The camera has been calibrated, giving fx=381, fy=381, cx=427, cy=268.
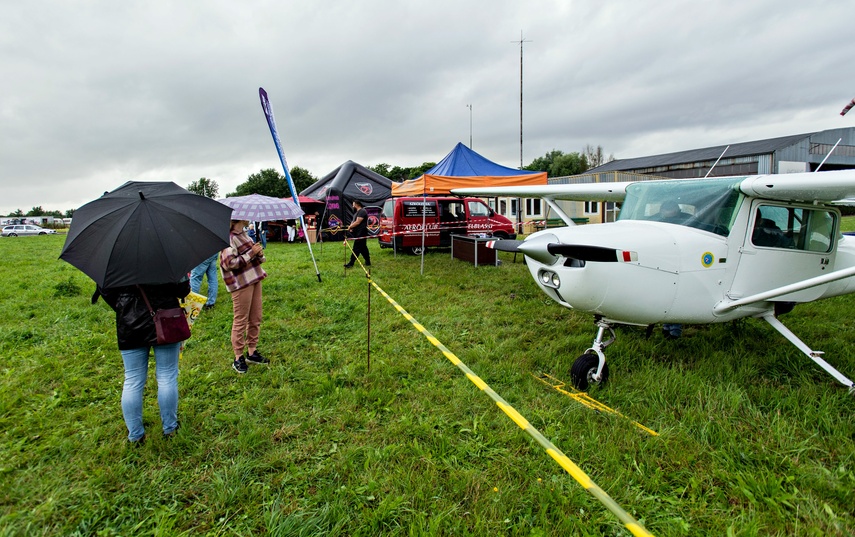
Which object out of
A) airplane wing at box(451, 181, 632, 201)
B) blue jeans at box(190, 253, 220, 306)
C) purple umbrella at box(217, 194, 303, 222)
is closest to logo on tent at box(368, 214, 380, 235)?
airplane wing at box(451, 181, 632, 201)

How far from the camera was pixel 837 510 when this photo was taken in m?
2.16

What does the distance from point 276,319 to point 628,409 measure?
4.91m

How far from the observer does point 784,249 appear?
12.9 ft

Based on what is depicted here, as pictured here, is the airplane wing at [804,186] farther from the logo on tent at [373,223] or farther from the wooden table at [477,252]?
the logo on tent at [373,223]

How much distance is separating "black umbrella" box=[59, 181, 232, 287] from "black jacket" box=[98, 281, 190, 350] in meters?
0.20

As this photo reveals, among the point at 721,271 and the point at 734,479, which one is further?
the point at 721,271

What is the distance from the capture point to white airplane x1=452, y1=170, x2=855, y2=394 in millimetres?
3227

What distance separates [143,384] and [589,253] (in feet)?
11.3

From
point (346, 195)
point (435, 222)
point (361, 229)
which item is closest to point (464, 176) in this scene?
point (361, 229)

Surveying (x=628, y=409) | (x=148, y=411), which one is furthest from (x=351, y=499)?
(x=628, y=409)

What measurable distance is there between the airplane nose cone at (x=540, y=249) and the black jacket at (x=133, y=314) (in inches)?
110

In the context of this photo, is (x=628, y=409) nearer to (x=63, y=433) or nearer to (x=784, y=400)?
(x=784, y=400)

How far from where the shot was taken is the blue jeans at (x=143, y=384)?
260 centimetres

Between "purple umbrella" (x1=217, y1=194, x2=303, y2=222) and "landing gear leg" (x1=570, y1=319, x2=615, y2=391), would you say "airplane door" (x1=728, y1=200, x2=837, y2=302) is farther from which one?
"purple umbrella" (x1=217, y1=194, x2=303, y2=222)
